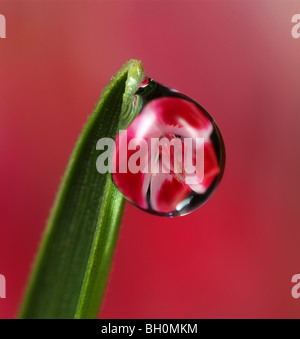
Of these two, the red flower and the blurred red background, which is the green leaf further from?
the blurred red background

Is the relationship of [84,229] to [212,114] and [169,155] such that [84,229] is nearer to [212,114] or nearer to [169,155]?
[169,155]

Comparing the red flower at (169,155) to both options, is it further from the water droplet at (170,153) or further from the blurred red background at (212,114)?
the blurred red background at (212,114)

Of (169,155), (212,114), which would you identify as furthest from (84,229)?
(212,114)

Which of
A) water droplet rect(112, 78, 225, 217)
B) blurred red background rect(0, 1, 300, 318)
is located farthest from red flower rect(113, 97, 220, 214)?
blurred red background rect(0, 1, 300, 318)

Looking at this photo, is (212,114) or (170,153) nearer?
(170,153)

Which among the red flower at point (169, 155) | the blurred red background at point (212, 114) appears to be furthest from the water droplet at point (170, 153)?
the blurred red background at point (212, 114)
